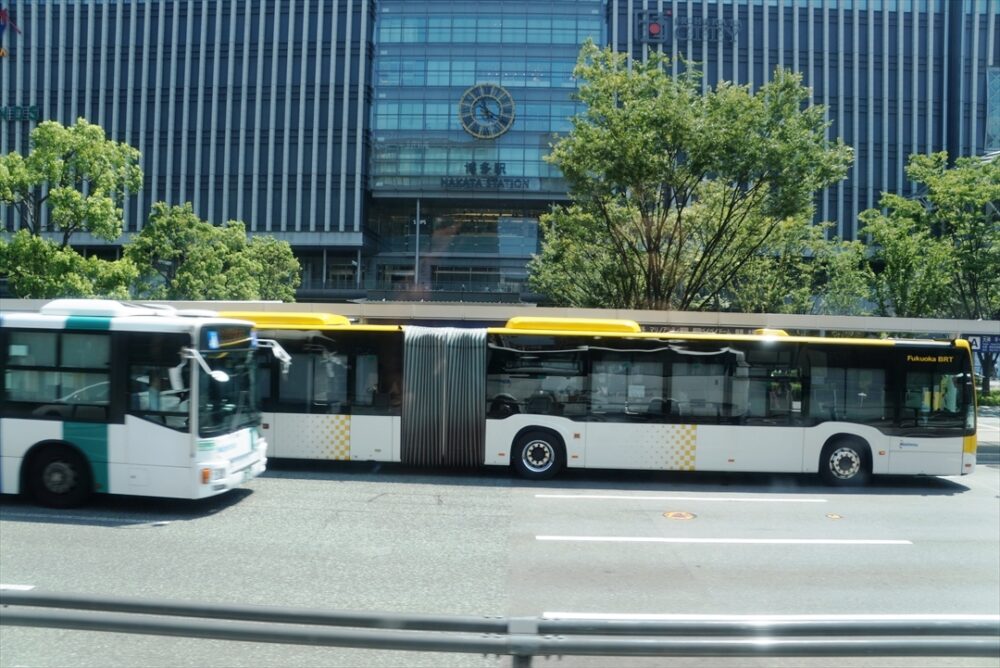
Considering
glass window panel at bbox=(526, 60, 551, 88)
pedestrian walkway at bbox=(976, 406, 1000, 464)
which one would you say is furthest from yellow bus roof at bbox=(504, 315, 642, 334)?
glass window panel at bbox=(526, 60, 551, 88)

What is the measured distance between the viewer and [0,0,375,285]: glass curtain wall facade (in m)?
61.5

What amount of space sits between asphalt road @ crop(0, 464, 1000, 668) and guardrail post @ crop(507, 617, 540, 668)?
1.90 m

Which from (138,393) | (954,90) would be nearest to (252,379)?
(138,393)

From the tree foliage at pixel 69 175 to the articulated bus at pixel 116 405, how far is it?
13.0 meters

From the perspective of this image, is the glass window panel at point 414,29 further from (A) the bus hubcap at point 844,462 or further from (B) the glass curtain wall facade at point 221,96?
(A) the bus hubcap at point 844,462

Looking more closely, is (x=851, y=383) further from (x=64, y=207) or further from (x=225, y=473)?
(x=64, y=207)

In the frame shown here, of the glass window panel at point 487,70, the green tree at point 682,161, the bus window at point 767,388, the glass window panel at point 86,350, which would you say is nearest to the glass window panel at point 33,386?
the glass window panel at point 86,350

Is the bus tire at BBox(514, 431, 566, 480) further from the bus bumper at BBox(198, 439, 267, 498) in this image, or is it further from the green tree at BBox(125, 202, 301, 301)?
the green tree at BBox(125, 202, 301, 301)

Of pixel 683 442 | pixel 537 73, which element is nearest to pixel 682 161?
pixel 683 442

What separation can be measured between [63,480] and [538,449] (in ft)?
24.4

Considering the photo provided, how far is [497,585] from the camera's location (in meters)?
7.79

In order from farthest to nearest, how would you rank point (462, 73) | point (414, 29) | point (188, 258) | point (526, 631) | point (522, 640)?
point (414, 29), point (462, 73), point (188, 258), point (526, 631), point (522, 640)

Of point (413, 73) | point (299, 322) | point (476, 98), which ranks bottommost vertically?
point (299, 322)

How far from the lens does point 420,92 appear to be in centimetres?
6009
